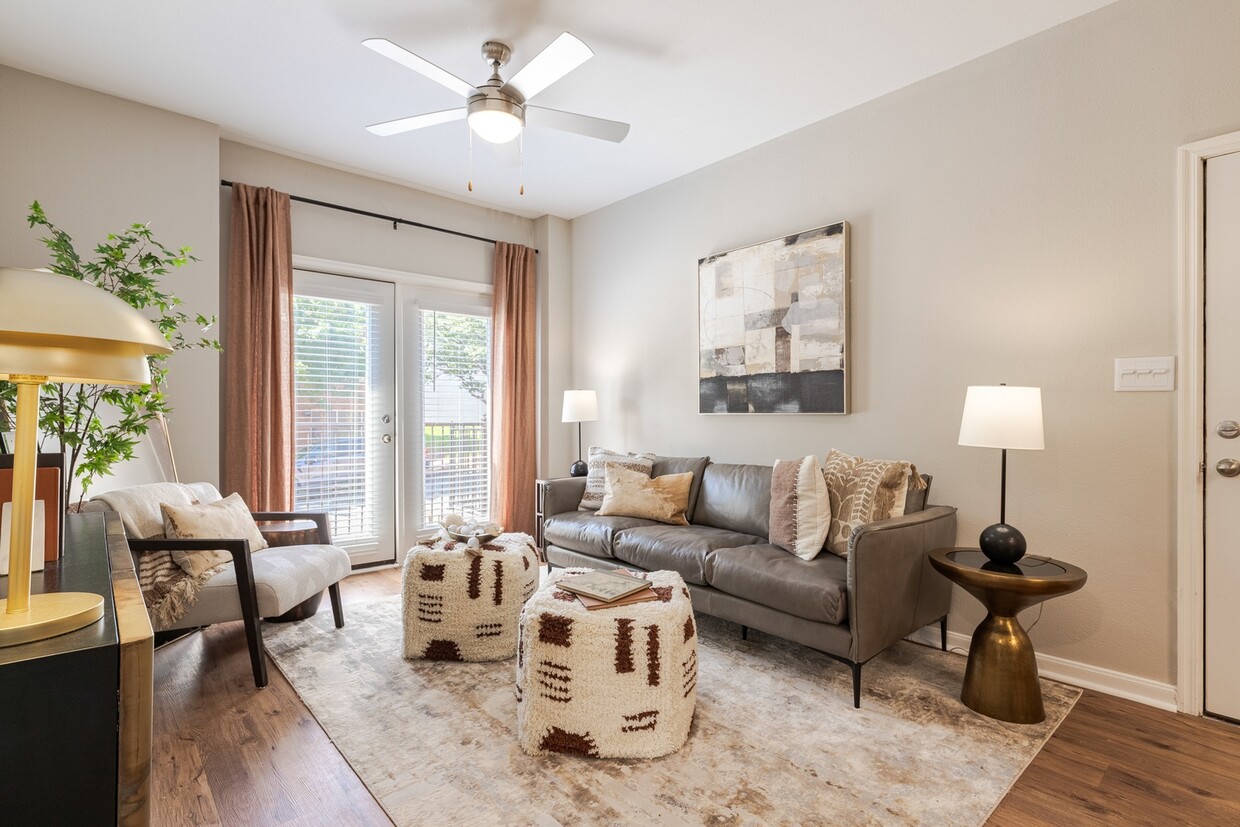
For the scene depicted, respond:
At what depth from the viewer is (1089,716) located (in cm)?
227

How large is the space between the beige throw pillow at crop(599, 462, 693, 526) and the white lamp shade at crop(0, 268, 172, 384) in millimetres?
2832

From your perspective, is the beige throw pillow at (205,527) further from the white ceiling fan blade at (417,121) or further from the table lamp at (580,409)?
the table lamp at (580,409)

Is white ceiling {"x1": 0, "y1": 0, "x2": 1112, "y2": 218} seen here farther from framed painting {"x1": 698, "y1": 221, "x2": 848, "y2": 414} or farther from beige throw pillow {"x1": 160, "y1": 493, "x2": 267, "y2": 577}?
beige throw pillow {"x1": 160, "y1": 493, "x2": 267, "y2": 577}

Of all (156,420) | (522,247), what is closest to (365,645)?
(156,420)

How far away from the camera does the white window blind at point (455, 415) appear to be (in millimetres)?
4676

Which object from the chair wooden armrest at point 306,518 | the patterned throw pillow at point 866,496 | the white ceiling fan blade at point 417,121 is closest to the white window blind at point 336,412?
the chair wooden armrest at point 306,518

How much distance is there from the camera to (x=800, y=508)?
285 cm

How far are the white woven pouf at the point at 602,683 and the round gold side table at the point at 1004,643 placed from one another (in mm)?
1158

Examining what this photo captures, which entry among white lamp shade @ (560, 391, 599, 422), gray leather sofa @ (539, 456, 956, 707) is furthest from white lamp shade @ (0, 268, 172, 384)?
white lamp shade @ (560, 391, 599, 422)

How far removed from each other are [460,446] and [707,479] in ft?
6.96

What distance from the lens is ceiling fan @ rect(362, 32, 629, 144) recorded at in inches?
87.0

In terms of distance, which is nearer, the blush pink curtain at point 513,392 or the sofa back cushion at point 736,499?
the sofa back cushion at point 736,499

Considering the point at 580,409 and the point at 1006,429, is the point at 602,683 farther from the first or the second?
the point at 580,409

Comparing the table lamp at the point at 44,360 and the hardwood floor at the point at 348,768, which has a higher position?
the table lamp at the point at 44,360
